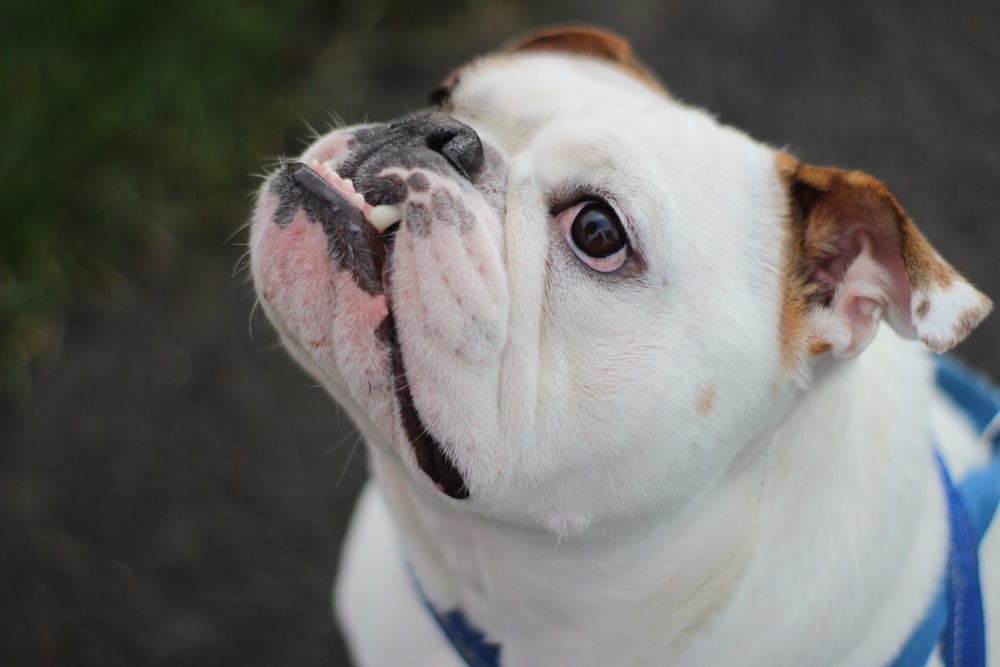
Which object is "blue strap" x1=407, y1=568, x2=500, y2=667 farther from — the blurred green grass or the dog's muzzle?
the blurred green grass

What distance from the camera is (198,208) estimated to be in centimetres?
405

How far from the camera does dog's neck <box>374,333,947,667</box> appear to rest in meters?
1.89

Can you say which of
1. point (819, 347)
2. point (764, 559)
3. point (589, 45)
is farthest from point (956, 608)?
point (589, 45)

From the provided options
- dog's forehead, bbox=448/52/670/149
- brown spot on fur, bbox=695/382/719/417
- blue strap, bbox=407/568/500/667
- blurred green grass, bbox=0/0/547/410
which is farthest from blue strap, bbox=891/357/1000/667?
blurred green grass, bbox=0/0/547/410

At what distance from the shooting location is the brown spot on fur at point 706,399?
173cm

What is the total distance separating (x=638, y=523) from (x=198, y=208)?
9.63 ft

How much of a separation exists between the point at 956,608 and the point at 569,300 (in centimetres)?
118

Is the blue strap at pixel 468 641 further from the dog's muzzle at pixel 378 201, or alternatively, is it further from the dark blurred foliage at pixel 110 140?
the dark blurred foliage at pixel 110 140

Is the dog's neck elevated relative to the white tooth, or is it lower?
lower

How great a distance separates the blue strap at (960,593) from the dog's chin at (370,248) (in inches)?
44.7

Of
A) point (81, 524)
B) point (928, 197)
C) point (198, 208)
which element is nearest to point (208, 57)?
point (198, 208)

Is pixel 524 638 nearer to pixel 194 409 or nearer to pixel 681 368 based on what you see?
pixel 681 368

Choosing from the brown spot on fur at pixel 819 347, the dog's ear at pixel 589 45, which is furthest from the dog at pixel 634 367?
the dog's ear at pixel 589 45

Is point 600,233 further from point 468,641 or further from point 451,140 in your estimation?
point 468,641
